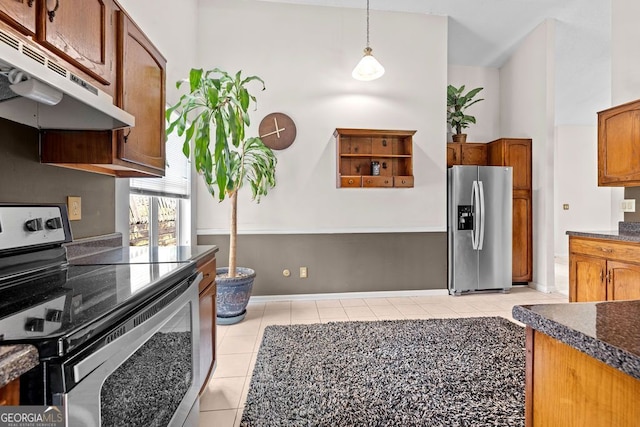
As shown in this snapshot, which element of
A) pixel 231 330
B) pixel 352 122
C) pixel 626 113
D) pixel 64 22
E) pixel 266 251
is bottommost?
pixel 231 330

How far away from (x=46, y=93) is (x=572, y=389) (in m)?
1.53

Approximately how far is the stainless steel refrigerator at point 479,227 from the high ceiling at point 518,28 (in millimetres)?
1880

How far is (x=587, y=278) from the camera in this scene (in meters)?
2.79

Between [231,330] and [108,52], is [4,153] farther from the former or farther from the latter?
[231,330]

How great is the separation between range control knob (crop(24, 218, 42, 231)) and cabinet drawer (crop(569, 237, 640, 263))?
354 cm

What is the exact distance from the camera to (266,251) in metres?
3.79

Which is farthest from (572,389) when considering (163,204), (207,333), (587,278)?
(163,204)

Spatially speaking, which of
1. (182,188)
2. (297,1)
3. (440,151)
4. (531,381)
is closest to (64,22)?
(531,381)

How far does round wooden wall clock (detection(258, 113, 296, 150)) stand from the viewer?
12.3 feet

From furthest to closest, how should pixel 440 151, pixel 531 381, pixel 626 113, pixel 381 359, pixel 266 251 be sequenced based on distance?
1. pixel 440 151
2. pixel 266 251
3. pixel 626 113
4. pixel 381 359
5. pixel 531 381

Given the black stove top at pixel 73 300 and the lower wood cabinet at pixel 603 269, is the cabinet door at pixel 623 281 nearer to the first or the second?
the lower wood cabinet at pixel 603 269

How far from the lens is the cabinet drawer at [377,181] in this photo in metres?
3.75

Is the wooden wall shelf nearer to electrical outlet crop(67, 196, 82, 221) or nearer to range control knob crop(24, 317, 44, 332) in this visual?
electrical outlet crop(67, 196, 82, 221)

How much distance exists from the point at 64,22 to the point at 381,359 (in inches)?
97.8
